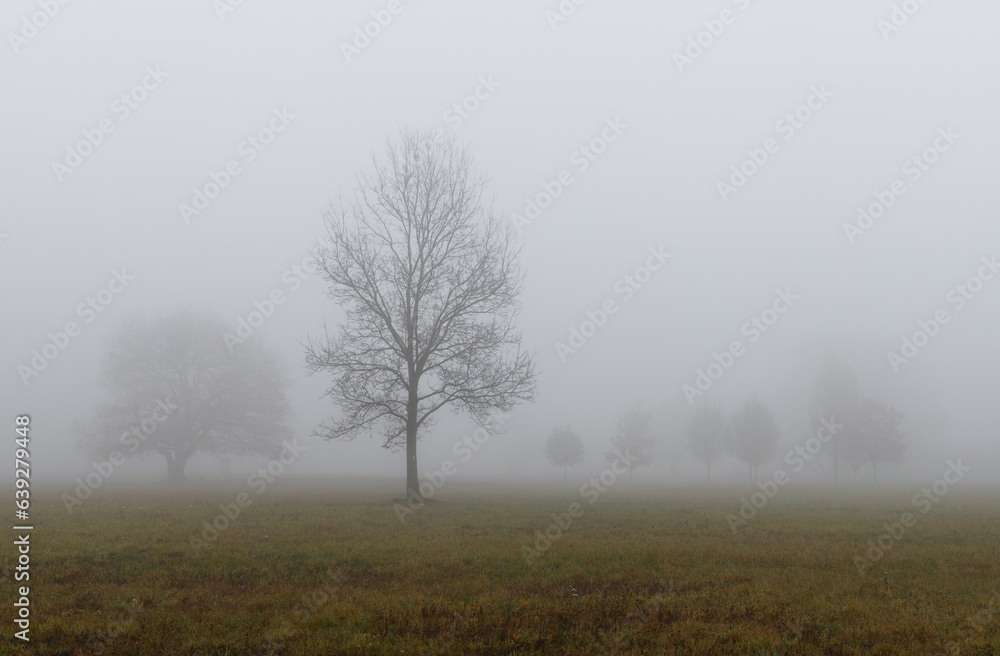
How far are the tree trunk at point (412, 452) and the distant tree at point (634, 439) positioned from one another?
5391cm

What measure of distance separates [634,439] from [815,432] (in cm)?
2172

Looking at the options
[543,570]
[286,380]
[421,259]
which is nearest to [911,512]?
[543,570]

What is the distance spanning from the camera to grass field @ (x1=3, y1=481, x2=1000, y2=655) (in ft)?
24.6

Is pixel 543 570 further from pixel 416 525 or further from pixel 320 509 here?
pixel 320 509

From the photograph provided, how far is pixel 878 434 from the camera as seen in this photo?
61.6 metres

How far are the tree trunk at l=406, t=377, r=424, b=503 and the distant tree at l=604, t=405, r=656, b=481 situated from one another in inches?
2122

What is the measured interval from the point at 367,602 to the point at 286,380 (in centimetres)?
5182

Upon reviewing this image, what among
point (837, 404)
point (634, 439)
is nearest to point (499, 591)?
point (837, 404)

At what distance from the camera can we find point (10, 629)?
24.3ft

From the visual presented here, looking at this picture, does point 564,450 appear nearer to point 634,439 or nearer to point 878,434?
point 634,439

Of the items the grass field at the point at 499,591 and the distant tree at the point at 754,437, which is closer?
the grass field at the point at 499,591

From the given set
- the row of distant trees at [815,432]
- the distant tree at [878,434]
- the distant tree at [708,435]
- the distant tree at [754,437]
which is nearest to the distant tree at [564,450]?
the row of distant trees at [815,432]

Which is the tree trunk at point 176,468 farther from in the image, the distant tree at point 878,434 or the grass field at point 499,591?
the distant tree at point 878,434

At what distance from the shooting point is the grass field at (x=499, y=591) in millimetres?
7500
